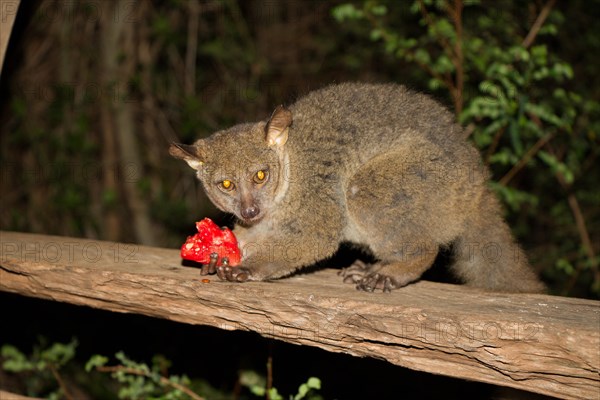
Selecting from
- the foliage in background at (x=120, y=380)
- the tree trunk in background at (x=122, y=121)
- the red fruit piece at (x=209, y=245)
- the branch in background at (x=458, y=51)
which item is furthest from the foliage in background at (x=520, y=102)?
the tree trunk in background at (x=122, y=121)

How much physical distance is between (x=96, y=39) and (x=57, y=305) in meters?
4.00

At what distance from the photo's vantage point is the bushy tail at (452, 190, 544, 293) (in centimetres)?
383

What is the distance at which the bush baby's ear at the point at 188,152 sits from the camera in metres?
4.33

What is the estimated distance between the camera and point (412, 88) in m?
4.80

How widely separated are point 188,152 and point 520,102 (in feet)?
10.7

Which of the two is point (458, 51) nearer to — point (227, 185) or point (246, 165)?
point (246, 165)

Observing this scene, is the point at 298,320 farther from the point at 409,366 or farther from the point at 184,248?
the point at 184,248

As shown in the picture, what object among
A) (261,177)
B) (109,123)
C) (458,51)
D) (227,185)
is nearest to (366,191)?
(261,177)

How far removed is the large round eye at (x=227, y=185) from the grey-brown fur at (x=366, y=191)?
3 centimetres

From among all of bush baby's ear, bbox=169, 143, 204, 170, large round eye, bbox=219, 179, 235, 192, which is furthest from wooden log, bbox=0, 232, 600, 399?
bush baby's ear, bbox=169, 143, 204, 170

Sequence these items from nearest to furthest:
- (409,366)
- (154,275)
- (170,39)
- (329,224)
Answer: (409,366), (154,275), (329,224), (170,39)

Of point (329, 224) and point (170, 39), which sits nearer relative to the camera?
point (329, 224)

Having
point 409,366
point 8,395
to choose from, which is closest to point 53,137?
point 8,395

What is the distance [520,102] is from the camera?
546cm
